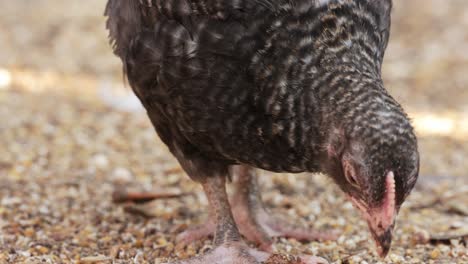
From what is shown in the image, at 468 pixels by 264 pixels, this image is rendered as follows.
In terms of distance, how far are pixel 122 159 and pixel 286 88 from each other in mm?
3029

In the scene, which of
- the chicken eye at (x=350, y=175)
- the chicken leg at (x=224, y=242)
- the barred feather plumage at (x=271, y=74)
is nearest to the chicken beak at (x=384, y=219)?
the chicken eye at (x=350, y=175)

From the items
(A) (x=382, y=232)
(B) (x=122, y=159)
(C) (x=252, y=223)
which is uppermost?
(B) (x=122, y=159)

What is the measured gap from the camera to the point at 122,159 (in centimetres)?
643

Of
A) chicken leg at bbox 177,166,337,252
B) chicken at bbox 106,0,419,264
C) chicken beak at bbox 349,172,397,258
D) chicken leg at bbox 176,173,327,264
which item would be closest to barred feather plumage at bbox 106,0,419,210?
chicken at bbox 106,0,419,264

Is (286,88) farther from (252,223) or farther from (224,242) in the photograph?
(252,223)

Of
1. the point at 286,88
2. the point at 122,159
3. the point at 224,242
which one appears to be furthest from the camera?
the point at 122,159

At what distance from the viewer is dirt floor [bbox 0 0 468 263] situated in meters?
4.61

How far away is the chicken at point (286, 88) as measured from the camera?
132 inches

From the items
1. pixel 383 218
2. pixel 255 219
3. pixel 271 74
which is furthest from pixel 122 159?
pixel 383 218

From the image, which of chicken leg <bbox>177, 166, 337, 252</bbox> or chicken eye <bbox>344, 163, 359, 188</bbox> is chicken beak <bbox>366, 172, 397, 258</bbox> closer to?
chicken eye <bbox>344, 163, 359, 188</bbox>

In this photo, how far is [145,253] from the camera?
449cm

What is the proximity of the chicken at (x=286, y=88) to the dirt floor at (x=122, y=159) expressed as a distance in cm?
92

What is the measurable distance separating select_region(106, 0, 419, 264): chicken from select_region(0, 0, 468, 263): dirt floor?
0.92 m

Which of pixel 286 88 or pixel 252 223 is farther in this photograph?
pixel 252 223
